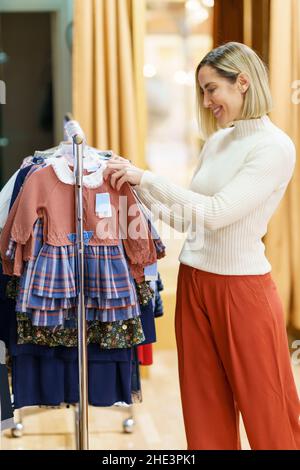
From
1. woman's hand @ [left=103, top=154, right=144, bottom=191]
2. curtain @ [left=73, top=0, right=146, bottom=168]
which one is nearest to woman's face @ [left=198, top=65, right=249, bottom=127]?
woman's hand @ [left=103, top=154, right=144, bottom=191]

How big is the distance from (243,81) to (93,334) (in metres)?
0.87

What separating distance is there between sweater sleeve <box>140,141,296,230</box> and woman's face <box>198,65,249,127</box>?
14 cm

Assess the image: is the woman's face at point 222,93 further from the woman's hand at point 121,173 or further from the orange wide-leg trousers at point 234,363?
the orange wide-leg trousers at point 234,363

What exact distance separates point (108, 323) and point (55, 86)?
7.91ft

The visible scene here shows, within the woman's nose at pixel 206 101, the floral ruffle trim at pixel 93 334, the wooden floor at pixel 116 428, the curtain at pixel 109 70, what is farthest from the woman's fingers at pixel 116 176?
the curtain at pixel 109 70

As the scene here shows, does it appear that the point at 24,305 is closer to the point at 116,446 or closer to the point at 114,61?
the point at 116,446

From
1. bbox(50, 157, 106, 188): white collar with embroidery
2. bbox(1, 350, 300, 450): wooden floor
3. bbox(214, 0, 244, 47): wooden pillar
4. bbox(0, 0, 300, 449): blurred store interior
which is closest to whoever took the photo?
bbox(50, 157, 106, 188): white collar with embroidery

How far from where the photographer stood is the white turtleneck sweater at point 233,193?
1748 mm

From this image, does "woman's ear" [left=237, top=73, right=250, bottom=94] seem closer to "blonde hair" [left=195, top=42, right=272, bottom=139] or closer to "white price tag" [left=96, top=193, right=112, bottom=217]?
"blonde hair" [left=195, top=42, right=272, bottom=139]

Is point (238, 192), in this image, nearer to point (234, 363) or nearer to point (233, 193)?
point (233, 193)

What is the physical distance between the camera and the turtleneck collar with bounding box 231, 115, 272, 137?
6.03ft

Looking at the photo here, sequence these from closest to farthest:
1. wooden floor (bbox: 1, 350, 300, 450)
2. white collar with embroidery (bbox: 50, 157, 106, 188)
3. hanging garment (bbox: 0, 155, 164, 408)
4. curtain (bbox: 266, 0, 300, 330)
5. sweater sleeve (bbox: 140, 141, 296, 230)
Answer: sweater sleeve (bbox: 140, 141, 296, 230), white collar with embroidery (bbox: 50, 157, 106, 188), hanging garment (bbox: 0, 155, 164, 408), wooden floor (bbox: 1, 350, 300, 450), curtain (bbox: 266, 0, 300, 330)

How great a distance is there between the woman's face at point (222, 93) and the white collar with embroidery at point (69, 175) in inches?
14.6
